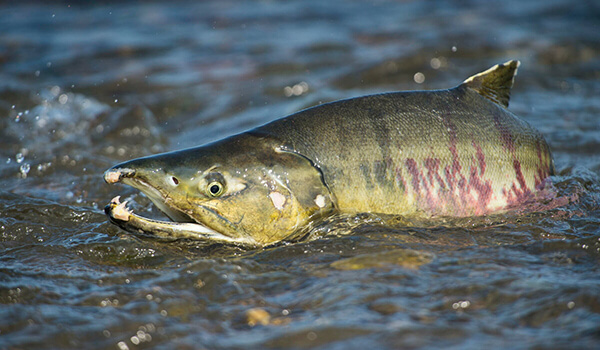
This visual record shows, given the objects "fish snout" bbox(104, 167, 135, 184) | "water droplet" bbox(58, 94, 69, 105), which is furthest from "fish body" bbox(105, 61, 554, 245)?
"water droplet" bbox(58, 94, 69, 105)

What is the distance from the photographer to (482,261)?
309 centimetres

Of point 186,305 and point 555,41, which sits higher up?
point 555,41

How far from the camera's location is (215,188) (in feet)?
10.2

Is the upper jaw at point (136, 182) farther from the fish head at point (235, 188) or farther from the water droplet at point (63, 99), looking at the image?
the water droplet at point (63, 99)

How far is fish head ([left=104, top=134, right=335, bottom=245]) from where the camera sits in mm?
3088

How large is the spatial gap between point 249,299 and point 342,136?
1.05 m

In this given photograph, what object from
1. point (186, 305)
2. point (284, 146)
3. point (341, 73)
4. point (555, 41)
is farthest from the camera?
point (555, 41)

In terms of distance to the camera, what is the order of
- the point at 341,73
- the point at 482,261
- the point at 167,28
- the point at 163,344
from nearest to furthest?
1. the point at 163,344
2. the point at 482,261
3. the point at 341,73
4. the point at 167,28

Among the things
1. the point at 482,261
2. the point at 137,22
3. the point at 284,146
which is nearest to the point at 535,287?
the point at 482,261

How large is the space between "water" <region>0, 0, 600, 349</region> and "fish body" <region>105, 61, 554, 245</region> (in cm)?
16

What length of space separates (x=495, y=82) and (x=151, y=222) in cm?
229

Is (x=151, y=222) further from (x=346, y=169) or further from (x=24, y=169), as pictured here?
(x=24, y=169)

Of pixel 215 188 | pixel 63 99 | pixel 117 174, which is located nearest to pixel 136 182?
pixel 117 174

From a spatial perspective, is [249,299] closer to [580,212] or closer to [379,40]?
[580,212]
